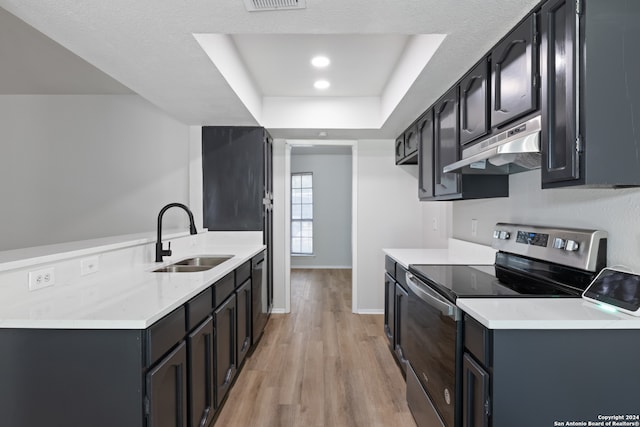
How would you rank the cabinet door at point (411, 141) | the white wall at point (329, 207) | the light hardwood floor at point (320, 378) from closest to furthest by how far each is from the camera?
the light hardwood floor at point (320, 378)
the cabinet door at point (411, 141)
the white wall at point (329, 207)

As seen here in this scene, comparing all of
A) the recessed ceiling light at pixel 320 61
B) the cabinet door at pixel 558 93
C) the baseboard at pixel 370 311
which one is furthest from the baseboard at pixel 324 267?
the cabinet door at pixel 558 93

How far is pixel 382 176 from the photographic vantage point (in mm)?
4078

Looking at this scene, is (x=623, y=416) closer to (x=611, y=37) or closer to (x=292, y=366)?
(x=611, y=37)

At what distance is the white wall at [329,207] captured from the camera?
7.09 metres

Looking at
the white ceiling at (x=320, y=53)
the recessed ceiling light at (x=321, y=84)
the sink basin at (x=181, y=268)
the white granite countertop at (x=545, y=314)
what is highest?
the recessed ceiling light at (x=321, y=84)

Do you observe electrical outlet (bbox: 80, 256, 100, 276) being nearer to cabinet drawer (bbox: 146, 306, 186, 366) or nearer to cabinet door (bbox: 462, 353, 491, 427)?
cabinet drawer (bbox: 146, 306, 186, 366)

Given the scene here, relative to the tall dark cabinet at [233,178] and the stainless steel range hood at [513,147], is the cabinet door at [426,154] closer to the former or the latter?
the stainless steel range hood at [513,147]

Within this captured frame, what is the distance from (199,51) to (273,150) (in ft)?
7.44

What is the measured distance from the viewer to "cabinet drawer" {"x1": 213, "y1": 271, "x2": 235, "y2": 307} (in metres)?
1.99

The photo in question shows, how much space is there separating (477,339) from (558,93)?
937mm

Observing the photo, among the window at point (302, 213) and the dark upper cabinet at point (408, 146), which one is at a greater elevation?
the dark upper cabinet at point (408, 146)

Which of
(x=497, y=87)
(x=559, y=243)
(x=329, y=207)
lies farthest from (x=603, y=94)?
(x=329, y=207)

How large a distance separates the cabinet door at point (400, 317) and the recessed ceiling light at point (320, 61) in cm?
184

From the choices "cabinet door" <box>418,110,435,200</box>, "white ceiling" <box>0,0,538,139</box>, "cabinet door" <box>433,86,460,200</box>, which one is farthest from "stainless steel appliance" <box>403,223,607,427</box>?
"white ceiling" <box>0,0,538,139</box>
